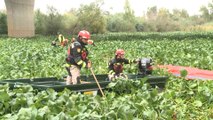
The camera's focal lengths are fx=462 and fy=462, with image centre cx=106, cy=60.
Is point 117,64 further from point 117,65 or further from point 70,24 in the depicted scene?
point 70,24

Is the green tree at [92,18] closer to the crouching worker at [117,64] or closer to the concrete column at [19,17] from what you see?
the concrete column at [19,17]

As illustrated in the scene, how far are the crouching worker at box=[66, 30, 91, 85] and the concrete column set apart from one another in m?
31.3

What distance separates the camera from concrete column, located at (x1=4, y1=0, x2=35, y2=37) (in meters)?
39.1

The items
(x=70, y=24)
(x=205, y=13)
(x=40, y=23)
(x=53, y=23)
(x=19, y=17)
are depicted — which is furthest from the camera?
(x=205, y=13)

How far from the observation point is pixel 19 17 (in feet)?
130

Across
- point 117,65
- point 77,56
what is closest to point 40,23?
point 117,65

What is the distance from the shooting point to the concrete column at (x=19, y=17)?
39.1 metres

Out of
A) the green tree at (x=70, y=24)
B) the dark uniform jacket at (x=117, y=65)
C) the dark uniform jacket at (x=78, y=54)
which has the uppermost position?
the dark uniform jacket at (x=78, y=54)

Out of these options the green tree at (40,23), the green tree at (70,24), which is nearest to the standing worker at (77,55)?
the green tree at (40,23)

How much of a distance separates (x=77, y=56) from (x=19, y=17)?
32024 mm

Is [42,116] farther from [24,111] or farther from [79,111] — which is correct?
[79,111]

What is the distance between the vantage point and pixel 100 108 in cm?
599

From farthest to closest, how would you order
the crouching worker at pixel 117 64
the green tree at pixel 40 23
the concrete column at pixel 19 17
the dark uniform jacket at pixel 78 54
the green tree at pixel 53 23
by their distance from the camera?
1. the green tree at pixel 40 23
2. the green tree at pixel 53 23
3. the concrete column at pixel 19 17
4. the crouching worker at pixel 117 64
5. the dark uniform jacket at pixel 78 54

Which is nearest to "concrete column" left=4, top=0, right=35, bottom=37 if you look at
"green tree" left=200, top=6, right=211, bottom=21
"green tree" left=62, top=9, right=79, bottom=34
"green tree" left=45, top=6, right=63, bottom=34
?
"green tree" left=45, top=6, right=63, bottom=34
